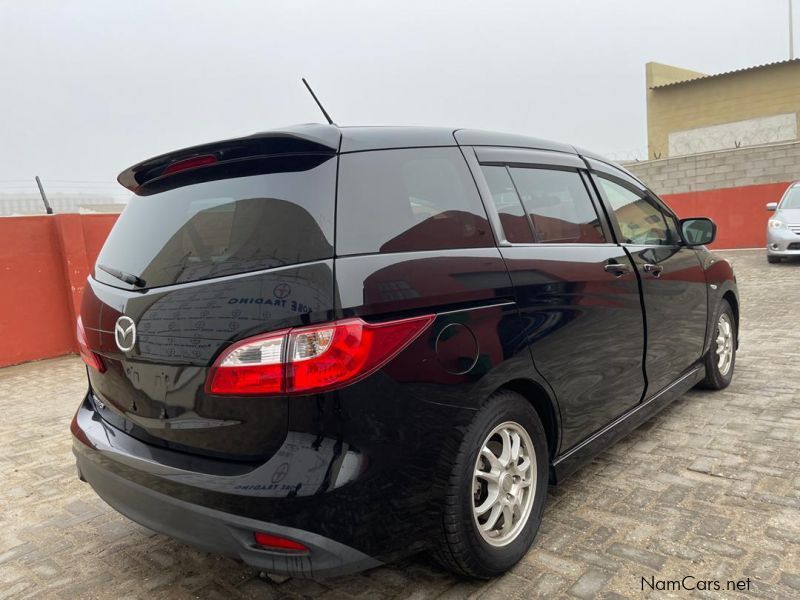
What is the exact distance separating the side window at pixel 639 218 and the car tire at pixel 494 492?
58.1 inches

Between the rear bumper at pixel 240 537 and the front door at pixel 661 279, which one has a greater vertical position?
the front door at pixel 661 279

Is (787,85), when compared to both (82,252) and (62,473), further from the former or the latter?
(62,473)

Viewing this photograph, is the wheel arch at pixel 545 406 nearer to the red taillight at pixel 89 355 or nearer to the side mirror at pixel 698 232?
the red taillight at pixel 89 355

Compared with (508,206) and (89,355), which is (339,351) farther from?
(89,355)

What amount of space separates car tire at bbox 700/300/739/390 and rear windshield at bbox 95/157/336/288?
343 cm

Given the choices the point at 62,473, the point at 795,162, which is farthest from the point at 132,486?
the point at 795,162

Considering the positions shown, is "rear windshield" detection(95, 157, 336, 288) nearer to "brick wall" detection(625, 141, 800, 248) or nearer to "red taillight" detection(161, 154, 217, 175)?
"red taillight" detection(161, 154, 217, 175)

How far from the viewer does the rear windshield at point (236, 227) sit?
1.97m

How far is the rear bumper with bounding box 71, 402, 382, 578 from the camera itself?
1.83 m

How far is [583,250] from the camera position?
2947 mm

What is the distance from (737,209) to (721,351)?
13942 mm

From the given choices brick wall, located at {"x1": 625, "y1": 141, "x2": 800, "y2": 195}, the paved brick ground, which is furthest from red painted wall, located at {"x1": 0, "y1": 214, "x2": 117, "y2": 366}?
brick wall, located at {"x1": 625, "y1": 141, "x2": 800, "y2": 195}

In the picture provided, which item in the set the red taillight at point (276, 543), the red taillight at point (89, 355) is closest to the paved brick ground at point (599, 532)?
the red taillight at point (276, 543)

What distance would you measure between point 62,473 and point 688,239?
4.40 m
